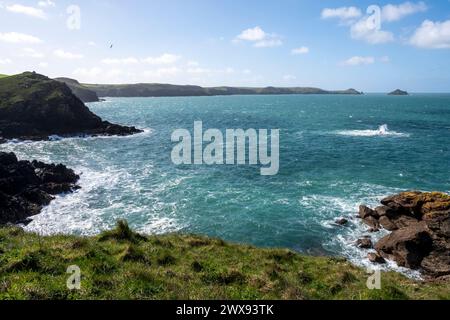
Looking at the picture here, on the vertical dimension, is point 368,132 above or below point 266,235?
above

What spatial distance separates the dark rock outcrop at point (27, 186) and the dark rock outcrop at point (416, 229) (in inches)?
1451

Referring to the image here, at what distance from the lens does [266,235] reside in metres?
35.7

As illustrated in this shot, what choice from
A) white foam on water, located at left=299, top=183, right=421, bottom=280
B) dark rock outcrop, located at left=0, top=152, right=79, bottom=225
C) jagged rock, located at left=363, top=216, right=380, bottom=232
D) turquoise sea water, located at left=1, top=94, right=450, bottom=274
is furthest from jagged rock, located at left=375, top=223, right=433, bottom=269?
dark rock outcrop, located at left=0, top=152, right=79, bottom=225

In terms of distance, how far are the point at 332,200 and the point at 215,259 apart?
2721 centimetres

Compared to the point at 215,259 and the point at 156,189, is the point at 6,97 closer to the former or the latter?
the point at 156,189

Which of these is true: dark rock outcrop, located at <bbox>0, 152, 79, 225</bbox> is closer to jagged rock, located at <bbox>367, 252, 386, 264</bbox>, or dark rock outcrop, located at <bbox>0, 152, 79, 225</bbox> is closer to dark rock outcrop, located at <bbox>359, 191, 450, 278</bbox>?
jagged rock, located at <bbox>367, 252, 386, 264</bbox>

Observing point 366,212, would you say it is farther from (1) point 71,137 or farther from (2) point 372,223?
(1) point 71,137

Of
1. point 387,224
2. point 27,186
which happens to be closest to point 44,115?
point 27,186

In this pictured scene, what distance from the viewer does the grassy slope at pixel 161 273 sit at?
1397cm

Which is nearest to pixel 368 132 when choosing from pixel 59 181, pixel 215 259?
pixel 59 181

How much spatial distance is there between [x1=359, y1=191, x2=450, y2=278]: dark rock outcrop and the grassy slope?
34.6ft

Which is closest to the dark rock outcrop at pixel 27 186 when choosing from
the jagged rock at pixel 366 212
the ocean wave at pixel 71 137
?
the ocean wave at pixel 71 137

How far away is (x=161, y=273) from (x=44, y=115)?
301ft
